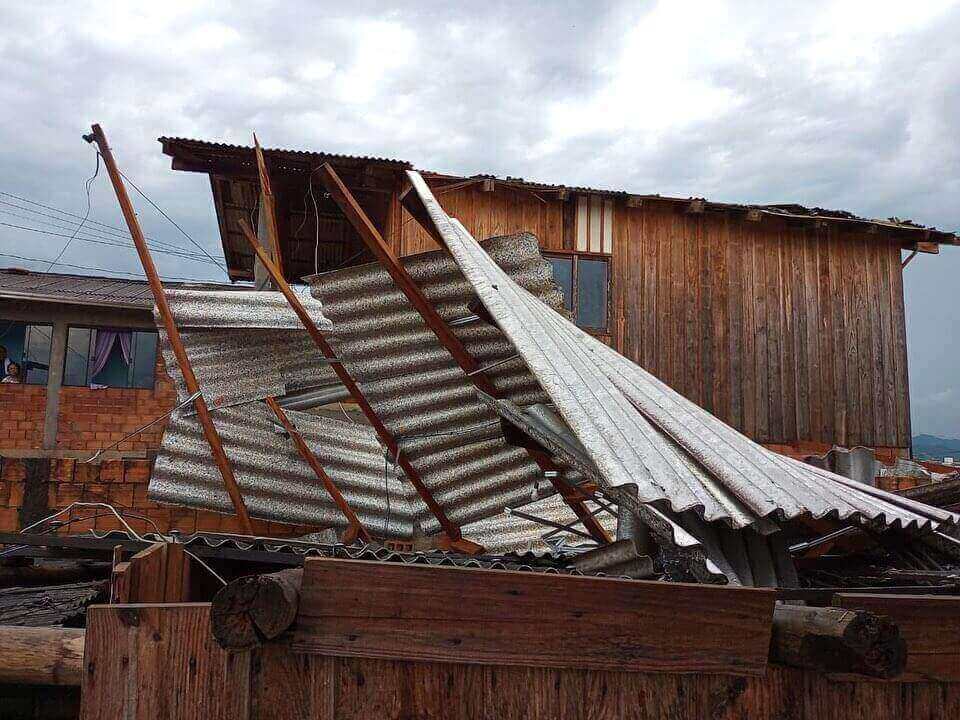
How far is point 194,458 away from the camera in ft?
17.8

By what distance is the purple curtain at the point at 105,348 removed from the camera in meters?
16.5

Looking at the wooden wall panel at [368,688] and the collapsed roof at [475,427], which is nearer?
the wooden wall panel at [368,688]

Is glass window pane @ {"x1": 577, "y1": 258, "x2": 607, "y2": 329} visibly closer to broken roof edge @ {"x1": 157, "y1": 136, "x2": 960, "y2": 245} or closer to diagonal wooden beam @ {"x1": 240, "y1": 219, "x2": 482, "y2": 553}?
broken roof edge @ {"x1": 157, "y1": 136, "x2": 960, "y2": 245}

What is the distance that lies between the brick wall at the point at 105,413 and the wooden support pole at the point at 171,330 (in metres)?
9.54

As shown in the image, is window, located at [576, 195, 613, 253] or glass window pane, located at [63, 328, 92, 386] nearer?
window, located at [576, 195, 613, 253]

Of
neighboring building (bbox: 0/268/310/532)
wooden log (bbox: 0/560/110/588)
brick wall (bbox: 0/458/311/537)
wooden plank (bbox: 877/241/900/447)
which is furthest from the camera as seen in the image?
wooden plank (bbox: 877/241/900/447)

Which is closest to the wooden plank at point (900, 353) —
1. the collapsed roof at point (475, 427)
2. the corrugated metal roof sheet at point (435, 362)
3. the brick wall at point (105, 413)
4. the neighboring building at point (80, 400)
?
the collapsed roof at point (475, 427)

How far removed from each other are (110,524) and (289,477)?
416cm

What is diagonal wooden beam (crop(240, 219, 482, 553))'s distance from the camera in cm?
494

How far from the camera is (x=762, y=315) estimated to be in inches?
445

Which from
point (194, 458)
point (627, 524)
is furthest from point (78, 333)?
point (627, 524)

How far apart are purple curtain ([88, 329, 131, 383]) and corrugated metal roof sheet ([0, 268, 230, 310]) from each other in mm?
1045

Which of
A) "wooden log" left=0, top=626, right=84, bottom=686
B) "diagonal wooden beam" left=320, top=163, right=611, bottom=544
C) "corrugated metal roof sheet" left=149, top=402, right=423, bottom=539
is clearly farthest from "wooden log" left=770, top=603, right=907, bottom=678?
"corrugated metal roof sheet" left=149, top=402, right=423, bottom=539

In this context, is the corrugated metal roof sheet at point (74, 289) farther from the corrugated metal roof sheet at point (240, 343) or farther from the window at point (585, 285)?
the corrugated metal roof sheet at point (240, 343)
